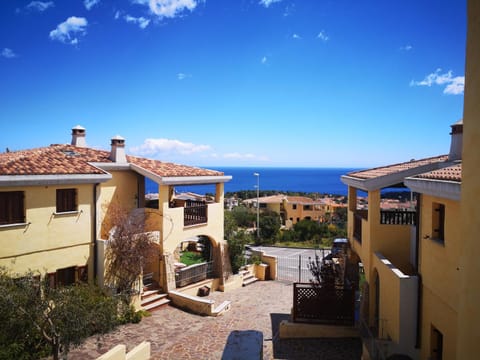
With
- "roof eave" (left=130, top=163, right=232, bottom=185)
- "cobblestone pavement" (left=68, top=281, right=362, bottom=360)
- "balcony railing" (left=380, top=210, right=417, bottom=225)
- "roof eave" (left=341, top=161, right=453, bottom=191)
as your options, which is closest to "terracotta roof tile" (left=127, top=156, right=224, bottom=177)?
"roof eave" (left=130, top=163, right=232, bottom=185)

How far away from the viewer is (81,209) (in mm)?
15797

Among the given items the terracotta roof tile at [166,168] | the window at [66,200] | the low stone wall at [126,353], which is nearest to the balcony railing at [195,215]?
the terracotta roof tile at [166,168]

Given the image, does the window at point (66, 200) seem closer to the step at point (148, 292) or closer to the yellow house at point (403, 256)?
the step at point (148, 292)

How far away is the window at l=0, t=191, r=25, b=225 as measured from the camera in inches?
525

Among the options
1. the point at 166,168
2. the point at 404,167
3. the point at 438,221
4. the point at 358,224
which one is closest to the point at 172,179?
the point at 166,168

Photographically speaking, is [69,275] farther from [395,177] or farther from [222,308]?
[395,177]

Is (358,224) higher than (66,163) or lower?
lower

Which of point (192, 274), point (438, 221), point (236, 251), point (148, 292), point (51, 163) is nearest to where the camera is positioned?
point (438, 221)

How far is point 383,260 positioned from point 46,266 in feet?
41.3

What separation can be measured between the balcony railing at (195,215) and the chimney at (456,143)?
1309cm

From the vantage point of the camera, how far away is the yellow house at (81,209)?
45.1ft

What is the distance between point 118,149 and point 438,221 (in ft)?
50.5

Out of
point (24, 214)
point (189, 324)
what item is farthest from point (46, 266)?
point (189, 324)

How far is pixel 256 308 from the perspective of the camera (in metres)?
18.4
